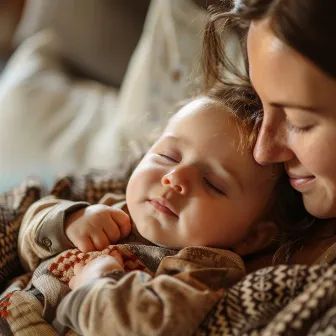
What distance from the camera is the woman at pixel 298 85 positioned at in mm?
729

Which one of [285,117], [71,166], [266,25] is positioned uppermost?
[266,25]

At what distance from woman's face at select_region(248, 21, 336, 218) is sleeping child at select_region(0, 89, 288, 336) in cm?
11

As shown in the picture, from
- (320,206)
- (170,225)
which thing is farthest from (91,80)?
(320,206)

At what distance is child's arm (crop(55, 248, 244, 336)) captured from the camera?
723 mm

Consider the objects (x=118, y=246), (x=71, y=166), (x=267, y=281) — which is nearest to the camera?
(x=267, y=281)

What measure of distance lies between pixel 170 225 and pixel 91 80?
123 centimetres

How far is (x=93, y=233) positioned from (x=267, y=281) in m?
0.37

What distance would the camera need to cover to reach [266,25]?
80cm

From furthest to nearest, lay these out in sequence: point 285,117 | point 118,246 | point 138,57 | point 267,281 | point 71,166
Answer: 1. point 138,57
2. point 71,166
3. point 118,246
4. point 285,117
5. point 267,281

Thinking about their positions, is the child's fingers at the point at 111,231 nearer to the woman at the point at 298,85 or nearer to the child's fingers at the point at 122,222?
the child's fingers at the point at 122,222

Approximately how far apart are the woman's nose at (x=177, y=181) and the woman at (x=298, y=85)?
126mm

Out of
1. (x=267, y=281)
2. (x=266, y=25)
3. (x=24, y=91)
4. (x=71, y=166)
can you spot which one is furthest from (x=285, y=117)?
(x=24, y=91)

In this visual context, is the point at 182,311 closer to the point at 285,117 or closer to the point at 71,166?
the point at 285,117

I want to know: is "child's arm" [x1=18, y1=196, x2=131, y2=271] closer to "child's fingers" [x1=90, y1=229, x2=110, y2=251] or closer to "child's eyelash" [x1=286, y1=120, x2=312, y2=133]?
"child's fingers" [x1=90, y1=229, x2=110, y2=251]
